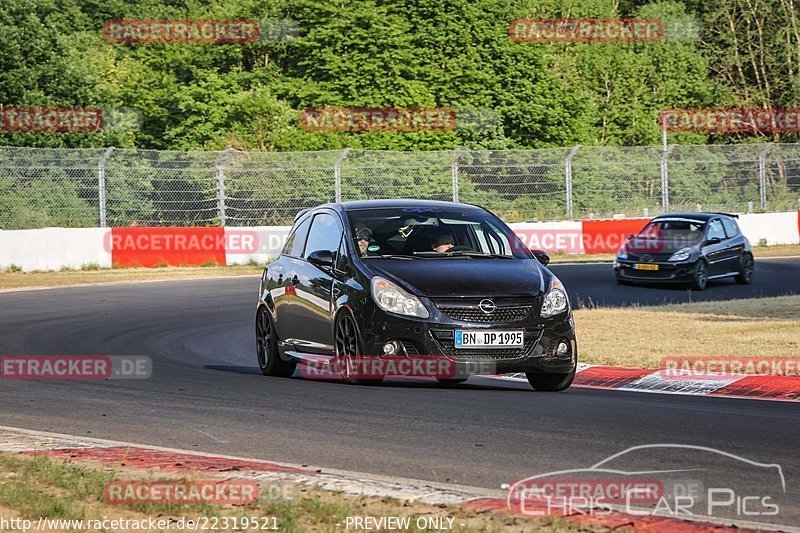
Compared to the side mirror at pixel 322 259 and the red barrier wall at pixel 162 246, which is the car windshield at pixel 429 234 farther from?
the red barrier wall at pixel 162 246

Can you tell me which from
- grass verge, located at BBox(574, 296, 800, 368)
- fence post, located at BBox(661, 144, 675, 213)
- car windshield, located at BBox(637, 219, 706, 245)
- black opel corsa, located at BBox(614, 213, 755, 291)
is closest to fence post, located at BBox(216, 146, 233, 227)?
black opel corsa, located at BBox(614, 213, 755, 291)

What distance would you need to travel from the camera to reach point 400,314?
10617 mm

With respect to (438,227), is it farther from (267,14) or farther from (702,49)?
(702,49)

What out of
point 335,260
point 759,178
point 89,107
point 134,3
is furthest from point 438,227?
point 134,3

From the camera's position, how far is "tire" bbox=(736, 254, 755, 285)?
26.9 meters

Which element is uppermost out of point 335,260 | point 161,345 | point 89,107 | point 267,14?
point 267,14

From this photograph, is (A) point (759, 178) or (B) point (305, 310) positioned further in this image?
(A) point (759, 178)

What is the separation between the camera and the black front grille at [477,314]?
10.6 metres

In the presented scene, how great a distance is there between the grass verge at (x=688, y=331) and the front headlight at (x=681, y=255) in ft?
13.4

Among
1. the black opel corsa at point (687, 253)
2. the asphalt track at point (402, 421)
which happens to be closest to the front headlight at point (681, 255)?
the black opel corsa at point (687, 253)

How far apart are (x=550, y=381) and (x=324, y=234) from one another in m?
2.53

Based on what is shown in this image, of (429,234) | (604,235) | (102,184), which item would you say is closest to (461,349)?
(429,234)

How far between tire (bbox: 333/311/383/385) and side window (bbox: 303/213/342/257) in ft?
2.95

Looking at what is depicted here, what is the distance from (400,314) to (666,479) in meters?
3.98
